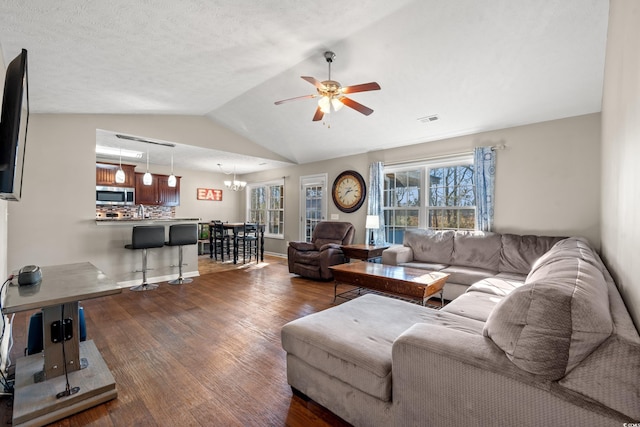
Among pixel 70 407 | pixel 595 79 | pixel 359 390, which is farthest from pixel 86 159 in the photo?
pixel 595 79

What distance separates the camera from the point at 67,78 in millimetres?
2891

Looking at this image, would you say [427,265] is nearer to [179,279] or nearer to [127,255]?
[179,279]

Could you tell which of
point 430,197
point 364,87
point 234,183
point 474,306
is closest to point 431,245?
point 430,197

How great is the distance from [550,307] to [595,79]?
11.2ft

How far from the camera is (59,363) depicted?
6.12ft

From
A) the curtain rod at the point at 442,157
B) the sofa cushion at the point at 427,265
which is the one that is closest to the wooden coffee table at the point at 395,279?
the sofa cushion at the point at 427,265

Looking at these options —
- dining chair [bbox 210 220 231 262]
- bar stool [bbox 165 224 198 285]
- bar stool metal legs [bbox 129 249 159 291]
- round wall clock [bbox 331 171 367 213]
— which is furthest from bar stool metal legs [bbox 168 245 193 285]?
round wall clock [bbox 331 171 367 213]

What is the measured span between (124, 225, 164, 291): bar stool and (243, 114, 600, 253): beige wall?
4.82 m

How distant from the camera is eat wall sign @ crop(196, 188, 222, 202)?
812 cm

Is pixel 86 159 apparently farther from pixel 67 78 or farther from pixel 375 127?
pixel 375 127

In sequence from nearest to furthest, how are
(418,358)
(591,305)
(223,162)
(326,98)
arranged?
(591,305) < (418,358) < (326,98) < (223,162)

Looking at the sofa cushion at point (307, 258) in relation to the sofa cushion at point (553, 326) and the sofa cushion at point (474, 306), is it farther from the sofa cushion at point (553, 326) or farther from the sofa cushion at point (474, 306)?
the sofa cushion at point (553, 326)

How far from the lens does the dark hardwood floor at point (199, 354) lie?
1.65 meters

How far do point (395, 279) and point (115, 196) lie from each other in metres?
6.71
